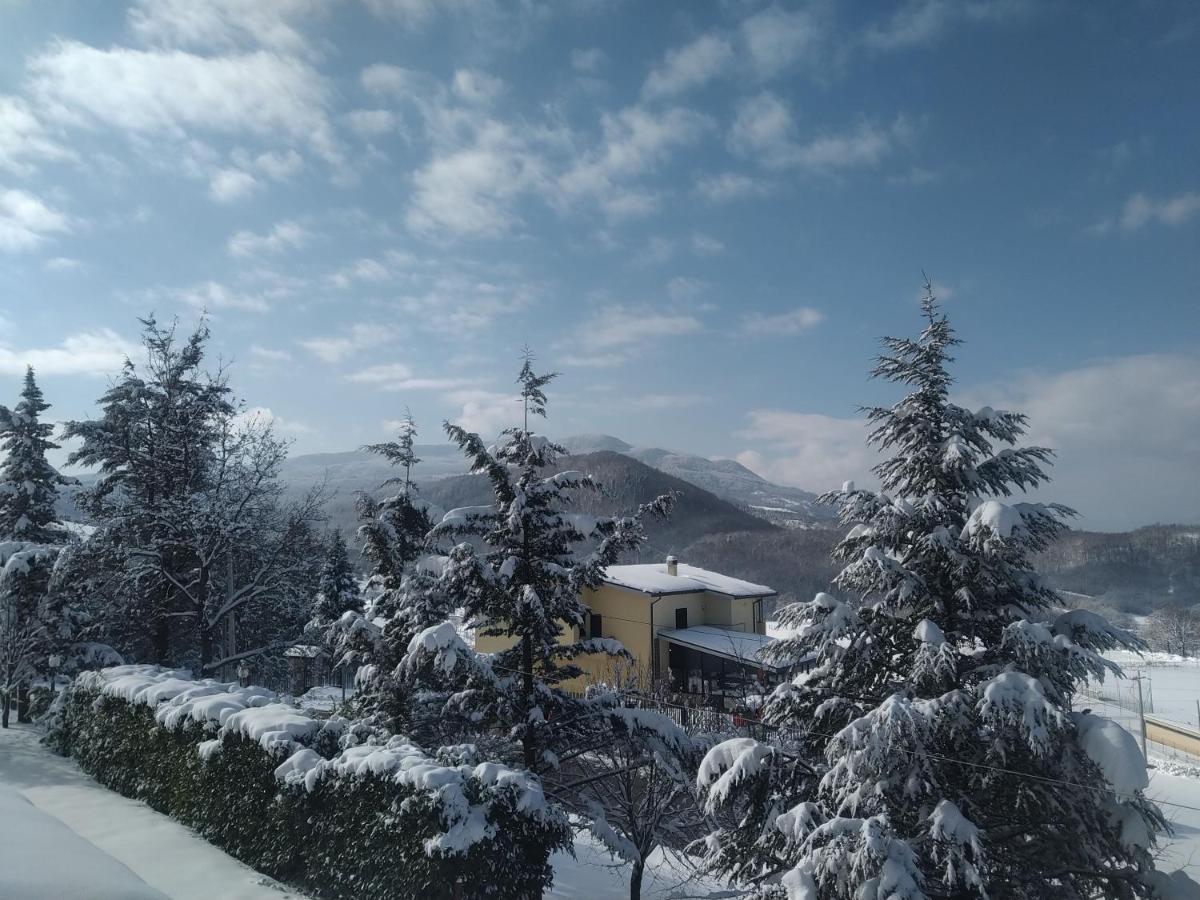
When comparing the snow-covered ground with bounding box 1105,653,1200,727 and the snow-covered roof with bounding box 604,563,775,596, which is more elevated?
the snow-covered roof with bounding box 604,563,775,596

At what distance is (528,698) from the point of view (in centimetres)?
989

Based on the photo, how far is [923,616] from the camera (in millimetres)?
8039

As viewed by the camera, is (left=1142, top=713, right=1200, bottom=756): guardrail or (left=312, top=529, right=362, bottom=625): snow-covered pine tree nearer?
(left=1142, top=713, right=1200, bottom=756): guardrail

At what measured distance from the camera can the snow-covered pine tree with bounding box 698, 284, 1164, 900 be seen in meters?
6.32

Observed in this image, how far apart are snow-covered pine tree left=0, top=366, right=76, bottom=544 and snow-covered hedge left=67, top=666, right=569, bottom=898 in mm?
16150

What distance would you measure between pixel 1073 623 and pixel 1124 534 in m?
126

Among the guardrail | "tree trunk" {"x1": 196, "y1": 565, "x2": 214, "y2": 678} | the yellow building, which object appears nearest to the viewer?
"tree trunk" {"x1": 196, "y1": 565, "x2": 214, "y2": 678}

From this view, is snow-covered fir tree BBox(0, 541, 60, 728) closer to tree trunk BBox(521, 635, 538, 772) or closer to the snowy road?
the snowy road

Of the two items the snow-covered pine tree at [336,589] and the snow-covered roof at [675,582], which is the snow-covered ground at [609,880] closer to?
the snow-covered roof at [675,582]

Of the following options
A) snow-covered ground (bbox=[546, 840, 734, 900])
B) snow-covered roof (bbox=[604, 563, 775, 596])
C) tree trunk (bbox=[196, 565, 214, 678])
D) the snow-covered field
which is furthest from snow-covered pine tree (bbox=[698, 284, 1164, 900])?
snow-covered roof (bbox=[604, 563, 775, 596])

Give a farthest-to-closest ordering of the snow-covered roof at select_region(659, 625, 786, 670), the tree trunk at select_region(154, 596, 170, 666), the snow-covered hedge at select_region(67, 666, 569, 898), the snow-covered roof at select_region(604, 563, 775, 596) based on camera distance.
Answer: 1. the snow-covered roof at select_region(604, 563, 775, 596)
2. the snow-covered roof at select_region(659, 625, 786, 670)
3. the tree trunk at select_region(154, 596, 170, 666)
4. the snow-covered hedge at select_region(67, 666, 569, 898)

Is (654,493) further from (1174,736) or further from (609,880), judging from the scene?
(609,880)

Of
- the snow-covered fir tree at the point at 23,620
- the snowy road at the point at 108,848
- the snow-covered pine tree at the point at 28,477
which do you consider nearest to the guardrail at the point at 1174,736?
the snowy road at the point at 108,848

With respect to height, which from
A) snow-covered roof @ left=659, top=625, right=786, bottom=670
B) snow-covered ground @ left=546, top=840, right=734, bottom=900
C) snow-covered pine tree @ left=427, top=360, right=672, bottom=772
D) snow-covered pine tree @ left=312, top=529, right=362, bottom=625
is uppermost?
snow-covered pine tree @ left=427, top=360, right=672, bottom=772
